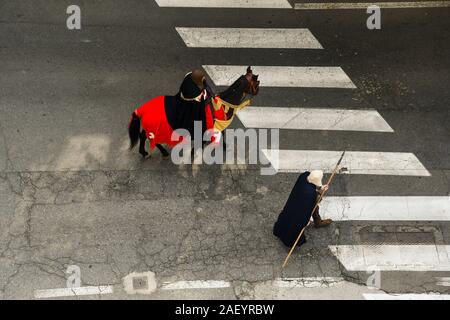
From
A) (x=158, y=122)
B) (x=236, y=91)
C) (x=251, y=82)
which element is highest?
(x=251, y=82)

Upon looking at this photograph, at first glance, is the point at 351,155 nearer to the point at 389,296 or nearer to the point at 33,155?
the point at 389,296

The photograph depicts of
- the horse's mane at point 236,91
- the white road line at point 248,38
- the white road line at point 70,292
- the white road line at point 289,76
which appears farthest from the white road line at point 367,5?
the white road line at point 70,292

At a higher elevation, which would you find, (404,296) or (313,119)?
(313,119)

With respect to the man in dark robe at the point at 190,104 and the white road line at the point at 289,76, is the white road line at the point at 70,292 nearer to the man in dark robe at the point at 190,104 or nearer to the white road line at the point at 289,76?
the man in dark robe at the point at 190,104

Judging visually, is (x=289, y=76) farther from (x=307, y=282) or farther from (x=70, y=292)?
(x=70, y=292)

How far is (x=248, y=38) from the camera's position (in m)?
10.8

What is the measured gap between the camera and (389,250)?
8.57 m

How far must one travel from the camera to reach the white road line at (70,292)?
26.6 ft

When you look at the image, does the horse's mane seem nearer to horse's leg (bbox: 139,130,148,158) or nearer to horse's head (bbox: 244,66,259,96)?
horse's head (bbox: 244,66,259,96)

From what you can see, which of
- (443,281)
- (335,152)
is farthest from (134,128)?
(443,281)

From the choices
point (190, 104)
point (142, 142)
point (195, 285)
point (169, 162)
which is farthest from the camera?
point (169, 162)

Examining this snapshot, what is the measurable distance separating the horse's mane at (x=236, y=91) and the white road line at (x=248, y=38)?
281 centimetres

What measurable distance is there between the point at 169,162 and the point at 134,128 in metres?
1.10

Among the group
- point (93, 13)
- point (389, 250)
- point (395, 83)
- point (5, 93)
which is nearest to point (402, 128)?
point (395, 83)
